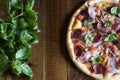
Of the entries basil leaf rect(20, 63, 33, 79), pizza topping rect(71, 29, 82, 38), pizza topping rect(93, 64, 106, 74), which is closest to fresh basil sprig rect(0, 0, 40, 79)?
basil leaf rect(20, 63, 33, 79)

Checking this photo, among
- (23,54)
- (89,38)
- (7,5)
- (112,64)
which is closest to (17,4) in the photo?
(7,5)

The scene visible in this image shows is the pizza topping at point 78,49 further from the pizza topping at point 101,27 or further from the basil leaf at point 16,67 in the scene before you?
the basil leaf at point 16,67

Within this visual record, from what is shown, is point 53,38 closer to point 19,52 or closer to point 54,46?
point 54,46

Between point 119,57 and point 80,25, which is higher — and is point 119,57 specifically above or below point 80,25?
below

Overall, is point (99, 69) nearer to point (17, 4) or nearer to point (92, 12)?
point (92, 12)

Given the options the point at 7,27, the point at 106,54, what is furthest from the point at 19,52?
the point at 106,54

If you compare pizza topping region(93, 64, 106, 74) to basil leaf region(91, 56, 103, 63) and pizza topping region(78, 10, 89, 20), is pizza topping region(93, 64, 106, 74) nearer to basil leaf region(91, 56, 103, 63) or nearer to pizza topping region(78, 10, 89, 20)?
basil leaf region(91, 56, 103, 63)
